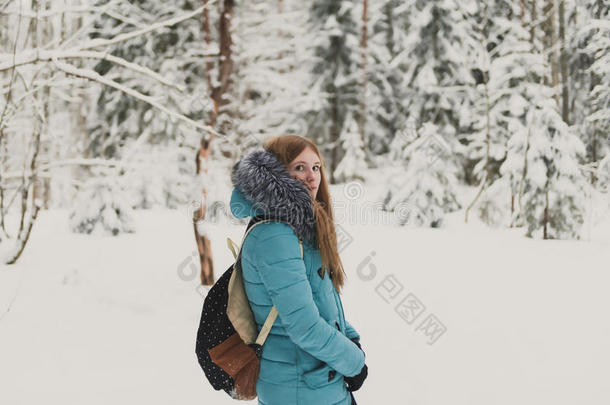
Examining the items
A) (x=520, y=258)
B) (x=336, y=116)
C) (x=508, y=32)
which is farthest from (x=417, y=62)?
(x=520, y=258)

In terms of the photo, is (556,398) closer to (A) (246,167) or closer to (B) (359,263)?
(A) (246,167)

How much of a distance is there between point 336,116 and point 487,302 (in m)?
16.3

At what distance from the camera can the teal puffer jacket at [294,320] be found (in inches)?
63.8

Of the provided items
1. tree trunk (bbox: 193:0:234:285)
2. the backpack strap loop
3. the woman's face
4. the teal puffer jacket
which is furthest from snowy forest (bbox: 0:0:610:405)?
the backpack strap loop

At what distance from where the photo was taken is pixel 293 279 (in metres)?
1.61

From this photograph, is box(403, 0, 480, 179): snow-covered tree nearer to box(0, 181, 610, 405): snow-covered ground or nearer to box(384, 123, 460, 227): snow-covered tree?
box(384, 123, 460, 227): snow-covered tree

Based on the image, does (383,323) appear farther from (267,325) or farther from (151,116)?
(151,116)

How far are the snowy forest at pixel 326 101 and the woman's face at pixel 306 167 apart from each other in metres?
2.42

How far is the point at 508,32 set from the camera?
16.8 m

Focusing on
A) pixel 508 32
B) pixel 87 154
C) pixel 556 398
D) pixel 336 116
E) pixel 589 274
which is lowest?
pixel 556 398

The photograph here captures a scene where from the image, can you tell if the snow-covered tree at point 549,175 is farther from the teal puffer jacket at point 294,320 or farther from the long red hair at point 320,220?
the teal puffer jacket at point 294,320

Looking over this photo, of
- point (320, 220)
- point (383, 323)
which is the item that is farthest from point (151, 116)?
point (320, 220)

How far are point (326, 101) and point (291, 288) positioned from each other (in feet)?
65.3

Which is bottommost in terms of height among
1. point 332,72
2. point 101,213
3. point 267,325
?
point 101,213
